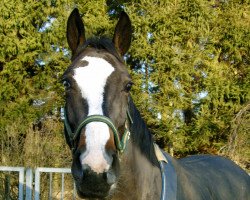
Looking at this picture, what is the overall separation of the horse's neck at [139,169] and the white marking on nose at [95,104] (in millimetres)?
338

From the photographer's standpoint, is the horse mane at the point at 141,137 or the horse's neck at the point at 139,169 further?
the horse mane at the point at 141,137

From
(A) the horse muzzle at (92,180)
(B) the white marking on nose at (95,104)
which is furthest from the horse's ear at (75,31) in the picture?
(A) the horse muzzle at (92,180)

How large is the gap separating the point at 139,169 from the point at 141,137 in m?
0.20

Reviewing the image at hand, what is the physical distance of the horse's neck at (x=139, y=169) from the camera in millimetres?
2455

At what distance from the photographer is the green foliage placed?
42.3 ft

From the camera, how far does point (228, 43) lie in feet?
45.0

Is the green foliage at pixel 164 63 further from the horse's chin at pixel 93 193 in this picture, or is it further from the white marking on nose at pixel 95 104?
the horse's chin at pixel 93 193

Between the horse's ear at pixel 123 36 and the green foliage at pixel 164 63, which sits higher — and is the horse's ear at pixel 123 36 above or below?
below

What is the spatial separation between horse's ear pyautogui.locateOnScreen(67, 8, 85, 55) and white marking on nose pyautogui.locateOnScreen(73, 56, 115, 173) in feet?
1.16

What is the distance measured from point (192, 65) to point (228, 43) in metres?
1.62

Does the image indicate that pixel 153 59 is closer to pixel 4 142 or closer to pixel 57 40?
pixel 57 40

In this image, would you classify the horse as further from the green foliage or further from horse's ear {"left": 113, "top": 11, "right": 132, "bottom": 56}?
the green foliage

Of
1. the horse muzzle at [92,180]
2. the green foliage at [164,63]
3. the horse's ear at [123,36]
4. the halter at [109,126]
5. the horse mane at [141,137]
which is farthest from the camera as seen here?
the green foliage at [164,63]

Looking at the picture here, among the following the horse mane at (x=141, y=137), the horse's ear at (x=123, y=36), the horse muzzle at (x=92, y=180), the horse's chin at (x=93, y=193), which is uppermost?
the horse's ear at (x=123, y=36)
